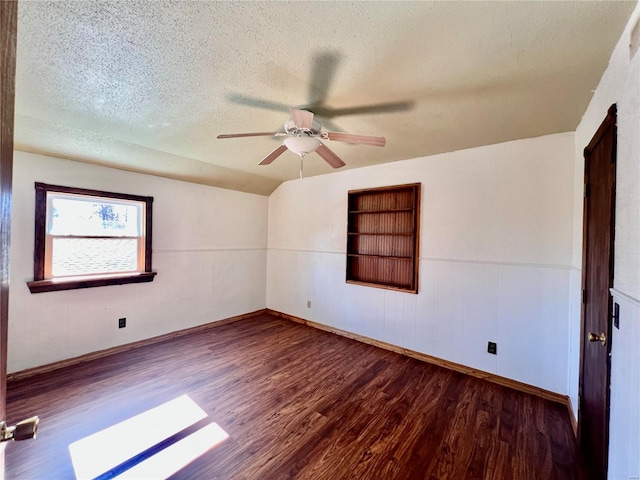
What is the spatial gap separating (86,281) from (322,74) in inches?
129

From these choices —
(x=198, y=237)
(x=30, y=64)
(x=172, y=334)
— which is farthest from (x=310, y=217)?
(x=30, y=64)

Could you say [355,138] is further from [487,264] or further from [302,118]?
[487,264]

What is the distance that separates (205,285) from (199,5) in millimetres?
3648

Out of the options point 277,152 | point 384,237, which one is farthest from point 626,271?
point 384,237

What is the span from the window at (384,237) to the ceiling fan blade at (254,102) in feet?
6.24

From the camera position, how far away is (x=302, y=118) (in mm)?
1708

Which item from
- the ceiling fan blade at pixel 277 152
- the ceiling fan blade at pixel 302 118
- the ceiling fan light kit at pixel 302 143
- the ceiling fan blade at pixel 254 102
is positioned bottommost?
the ceiling fan light kit at pixel 302 143

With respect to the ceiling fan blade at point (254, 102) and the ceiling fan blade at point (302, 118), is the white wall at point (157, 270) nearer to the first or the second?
the ceiling fan blade at point (254, 102)

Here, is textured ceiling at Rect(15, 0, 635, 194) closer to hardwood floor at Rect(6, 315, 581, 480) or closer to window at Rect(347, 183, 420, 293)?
window at Rect(347, 183, 420, 293)

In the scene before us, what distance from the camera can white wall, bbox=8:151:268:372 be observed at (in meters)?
2.62

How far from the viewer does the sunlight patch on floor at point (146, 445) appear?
161 cm

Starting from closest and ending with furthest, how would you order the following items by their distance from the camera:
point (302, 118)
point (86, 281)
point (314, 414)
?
point (302, 118) → point (314, 414) → point (86, 281)

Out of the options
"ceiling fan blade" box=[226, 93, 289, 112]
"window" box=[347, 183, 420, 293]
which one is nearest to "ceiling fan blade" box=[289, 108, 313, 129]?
"ceiling fan blade" box=[226, 93, 289, 112]

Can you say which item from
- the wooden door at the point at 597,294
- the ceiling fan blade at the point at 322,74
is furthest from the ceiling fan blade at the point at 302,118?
the wooden door at the point at 597,294
